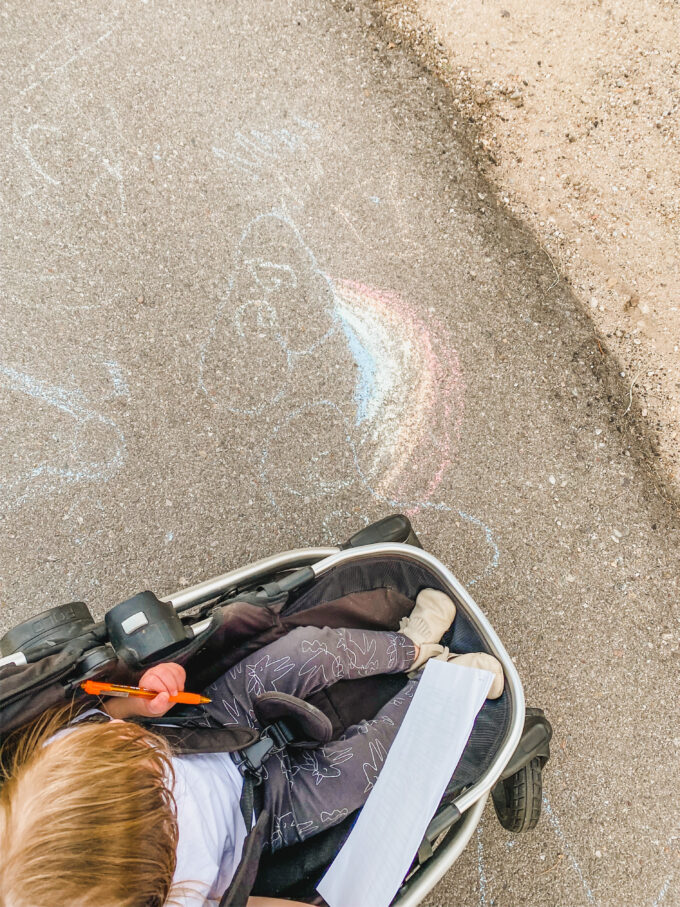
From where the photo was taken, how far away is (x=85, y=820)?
1025 millimetres

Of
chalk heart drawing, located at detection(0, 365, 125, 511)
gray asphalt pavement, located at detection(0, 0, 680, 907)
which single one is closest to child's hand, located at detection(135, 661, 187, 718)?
gray asphalt pavement, located at detection(0, 0, 680, 907)

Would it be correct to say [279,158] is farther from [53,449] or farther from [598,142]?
[53,449]

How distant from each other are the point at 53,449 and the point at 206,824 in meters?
1.20

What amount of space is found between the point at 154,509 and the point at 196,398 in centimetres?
38

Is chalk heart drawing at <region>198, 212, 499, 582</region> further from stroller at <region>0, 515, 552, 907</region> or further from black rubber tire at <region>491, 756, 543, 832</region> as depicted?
black rubber tire at <region>491, 756, 543, 832</region>

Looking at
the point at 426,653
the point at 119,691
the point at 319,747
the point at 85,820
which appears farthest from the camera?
the point at 426,653

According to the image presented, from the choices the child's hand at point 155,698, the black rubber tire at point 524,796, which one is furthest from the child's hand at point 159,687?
the black rubber tire at point 524,796

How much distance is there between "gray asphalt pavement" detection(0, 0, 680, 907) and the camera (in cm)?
185

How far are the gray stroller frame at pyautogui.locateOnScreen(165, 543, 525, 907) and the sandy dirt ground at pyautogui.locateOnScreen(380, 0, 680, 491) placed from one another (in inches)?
35.1

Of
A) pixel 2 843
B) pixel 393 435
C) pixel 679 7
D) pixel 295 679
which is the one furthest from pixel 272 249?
pixel 2 843

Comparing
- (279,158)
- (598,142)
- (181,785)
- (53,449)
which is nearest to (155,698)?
(181,785)

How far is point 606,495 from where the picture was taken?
6.13ft

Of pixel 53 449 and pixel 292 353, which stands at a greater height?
pixel 292 353

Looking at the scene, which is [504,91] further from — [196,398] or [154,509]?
[154,509]
